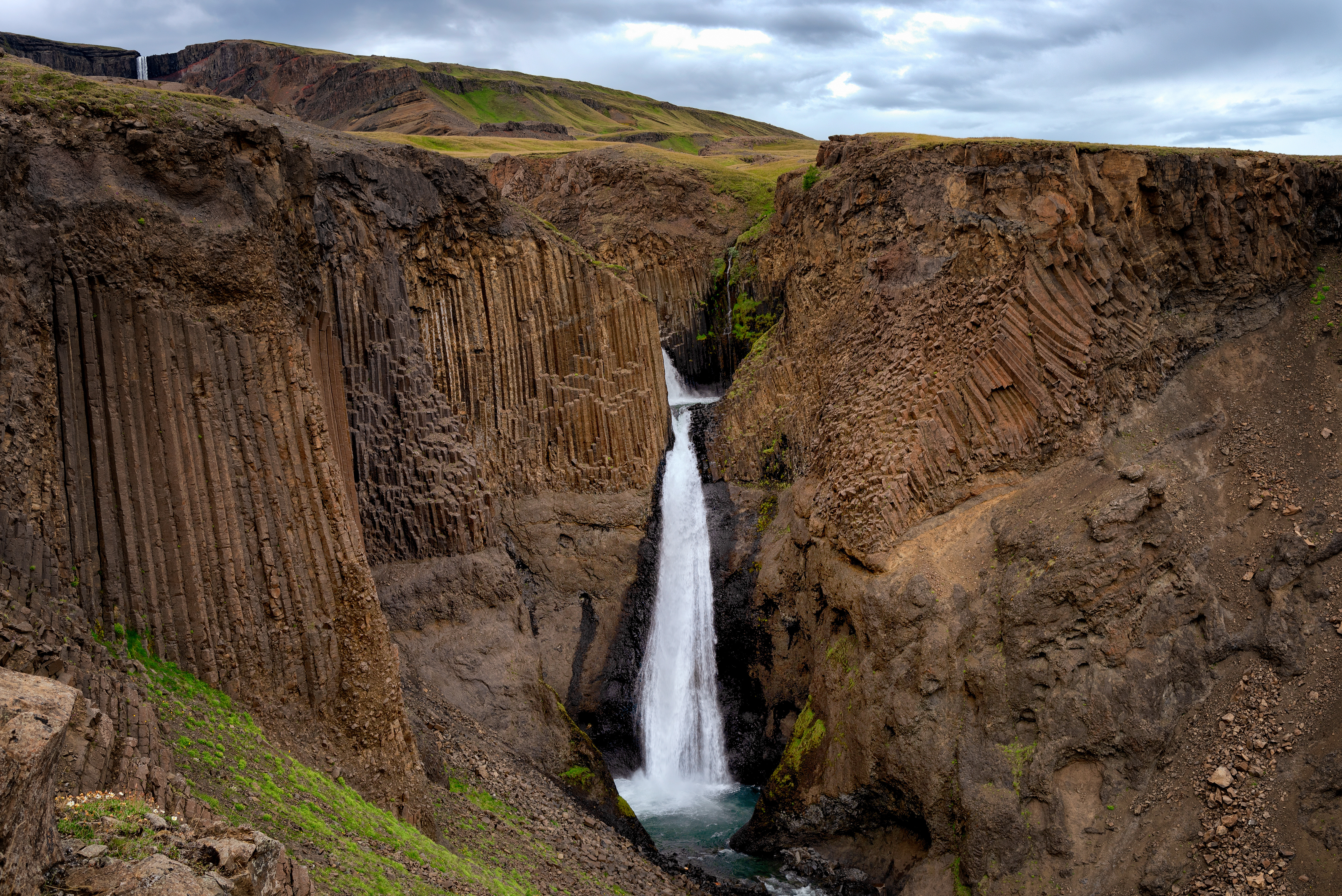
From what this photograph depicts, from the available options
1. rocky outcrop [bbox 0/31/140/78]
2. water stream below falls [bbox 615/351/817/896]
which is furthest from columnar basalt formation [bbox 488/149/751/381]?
rocky outcrop [bbox 0/31/140/78]

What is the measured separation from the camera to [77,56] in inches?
2495

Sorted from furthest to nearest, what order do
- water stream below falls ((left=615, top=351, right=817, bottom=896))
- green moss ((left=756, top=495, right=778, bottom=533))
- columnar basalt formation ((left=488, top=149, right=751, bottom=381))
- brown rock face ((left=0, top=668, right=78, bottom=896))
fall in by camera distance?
columnar basalt formation ((left=488, top=149, right=751, bottom=381)), green moss ((left=756, top=495, right=778, bottom=533)), water stream below falls ((left=615, top=351, right=817, bottom=896)), brown rock face ((left=0, top=668, right=78, bottom=896))

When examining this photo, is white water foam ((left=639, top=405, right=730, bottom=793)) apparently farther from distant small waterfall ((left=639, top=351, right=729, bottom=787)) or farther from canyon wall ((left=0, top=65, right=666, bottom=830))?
canyon wall ((left=0, top=65, right=666, bottom=830))

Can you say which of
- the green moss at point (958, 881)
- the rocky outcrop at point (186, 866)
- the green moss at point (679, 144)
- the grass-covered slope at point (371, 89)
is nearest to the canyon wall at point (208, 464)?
the rocky outcrop at point (186, 866)

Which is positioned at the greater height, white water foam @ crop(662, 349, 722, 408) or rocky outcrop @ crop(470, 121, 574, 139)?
rocky outcrop @ crop(470, 121, 574, 139)

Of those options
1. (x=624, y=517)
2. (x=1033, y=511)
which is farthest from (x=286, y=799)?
(x=624, y=517)

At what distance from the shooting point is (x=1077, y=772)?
1630 centimetres

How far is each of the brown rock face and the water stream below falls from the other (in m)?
14.3

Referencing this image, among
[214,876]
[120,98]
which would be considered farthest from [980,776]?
[120,98]

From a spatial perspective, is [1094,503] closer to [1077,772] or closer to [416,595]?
[1077,772]

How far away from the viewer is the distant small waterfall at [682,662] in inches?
876

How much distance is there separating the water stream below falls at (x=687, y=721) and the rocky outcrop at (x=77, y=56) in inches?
2151

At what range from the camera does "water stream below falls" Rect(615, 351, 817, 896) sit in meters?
19.2

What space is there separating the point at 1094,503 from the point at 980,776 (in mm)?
5250
